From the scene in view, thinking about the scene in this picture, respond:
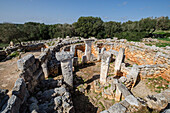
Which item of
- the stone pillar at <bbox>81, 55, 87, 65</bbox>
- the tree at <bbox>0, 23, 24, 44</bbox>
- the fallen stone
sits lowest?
the stone pillar at <bbox>81, 55, 87, 65</bbox>

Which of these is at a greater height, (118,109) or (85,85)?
(118,109)

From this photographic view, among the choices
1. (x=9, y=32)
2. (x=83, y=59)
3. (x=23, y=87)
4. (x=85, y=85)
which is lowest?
(x=85, y=85)

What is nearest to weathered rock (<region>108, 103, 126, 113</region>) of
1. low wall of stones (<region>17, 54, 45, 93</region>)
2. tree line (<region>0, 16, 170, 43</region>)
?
low wall of stones (<region>17, 54, 45, 93</region>)

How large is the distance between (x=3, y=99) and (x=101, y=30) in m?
32.3

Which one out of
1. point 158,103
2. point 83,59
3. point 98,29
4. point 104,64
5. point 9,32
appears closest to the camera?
point 158,103

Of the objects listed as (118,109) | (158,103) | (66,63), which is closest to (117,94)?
(118,109)

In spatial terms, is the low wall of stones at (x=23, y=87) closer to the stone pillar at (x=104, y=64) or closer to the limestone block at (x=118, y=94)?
the limestone block at (x=118, y=94)

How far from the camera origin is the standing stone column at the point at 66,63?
529 cm

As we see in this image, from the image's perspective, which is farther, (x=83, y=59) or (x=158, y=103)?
(x=83, y=59)

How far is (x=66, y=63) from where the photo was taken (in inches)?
227

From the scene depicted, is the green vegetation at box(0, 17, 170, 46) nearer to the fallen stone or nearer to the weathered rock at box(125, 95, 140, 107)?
the fallen stone

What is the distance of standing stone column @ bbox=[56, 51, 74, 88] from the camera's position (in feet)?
17.4

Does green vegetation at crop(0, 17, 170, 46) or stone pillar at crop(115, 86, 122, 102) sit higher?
green vegetation at crop(0, 17, 170, 46)

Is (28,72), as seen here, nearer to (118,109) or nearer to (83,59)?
(118,109)
